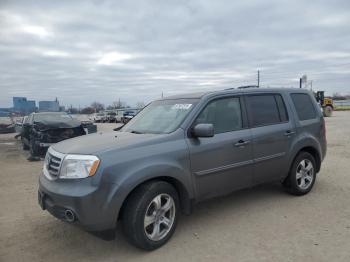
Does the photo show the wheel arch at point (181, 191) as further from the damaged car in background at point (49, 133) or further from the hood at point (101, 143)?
the damaged car in background at point (49, 133)

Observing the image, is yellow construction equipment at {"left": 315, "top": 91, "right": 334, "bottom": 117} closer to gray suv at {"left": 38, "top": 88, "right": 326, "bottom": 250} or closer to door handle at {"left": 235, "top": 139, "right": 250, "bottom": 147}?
gray suv at {"left": 38, "top": 88, "right": 326, "bottom": 250}

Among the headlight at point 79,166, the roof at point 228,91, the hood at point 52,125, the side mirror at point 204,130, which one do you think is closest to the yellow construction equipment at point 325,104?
the hood at point 52,125

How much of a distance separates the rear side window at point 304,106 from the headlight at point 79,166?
12.2 ft

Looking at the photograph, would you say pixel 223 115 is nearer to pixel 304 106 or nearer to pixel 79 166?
pixel 304 106

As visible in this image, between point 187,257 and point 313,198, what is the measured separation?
2.87m

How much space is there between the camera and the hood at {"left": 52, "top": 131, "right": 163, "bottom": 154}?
3635mm

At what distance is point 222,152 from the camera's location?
14.2 ft

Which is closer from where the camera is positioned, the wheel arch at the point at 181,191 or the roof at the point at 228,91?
the wheel arch at the point at 181,191

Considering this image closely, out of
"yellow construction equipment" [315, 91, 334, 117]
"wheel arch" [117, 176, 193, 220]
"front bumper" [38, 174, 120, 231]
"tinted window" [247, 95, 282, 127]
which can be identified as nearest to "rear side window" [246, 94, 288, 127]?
"tinted window" [247, 95, 282, 127]

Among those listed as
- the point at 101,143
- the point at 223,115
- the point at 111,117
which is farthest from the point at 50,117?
the point at 111,117

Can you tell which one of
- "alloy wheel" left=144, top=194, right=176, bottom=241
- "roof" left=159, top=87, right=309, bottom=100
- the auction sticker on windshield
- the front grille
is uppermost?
"roof" left=159, top=87, right=309, bottom=100

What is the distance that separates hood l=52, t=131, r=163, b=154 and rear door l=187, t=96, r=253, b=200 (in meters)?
0.64

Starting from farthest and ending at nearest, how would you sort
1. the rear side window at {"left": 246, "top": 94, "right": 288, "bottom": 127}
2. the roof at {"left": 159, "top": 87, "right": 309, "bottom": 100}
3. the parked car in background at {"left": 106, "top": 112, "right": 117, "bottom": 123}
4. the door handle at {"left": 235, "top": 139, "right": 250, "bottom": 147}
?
1. the parked car in background at {"left": 106, "top": 112, "right": 117, "bottom": 123}
2. the rear side window at {"left": 246, "top": 94, "right": 288, "bottom": 127}
3. the roof at {"left": 159, "top": 87, "right": 309, "bottom": 100}
4. the door handle at {"left": 235, "top": 139, "right": 250, "bottom": 147}

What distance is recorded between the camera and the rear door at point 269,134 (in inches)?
190
